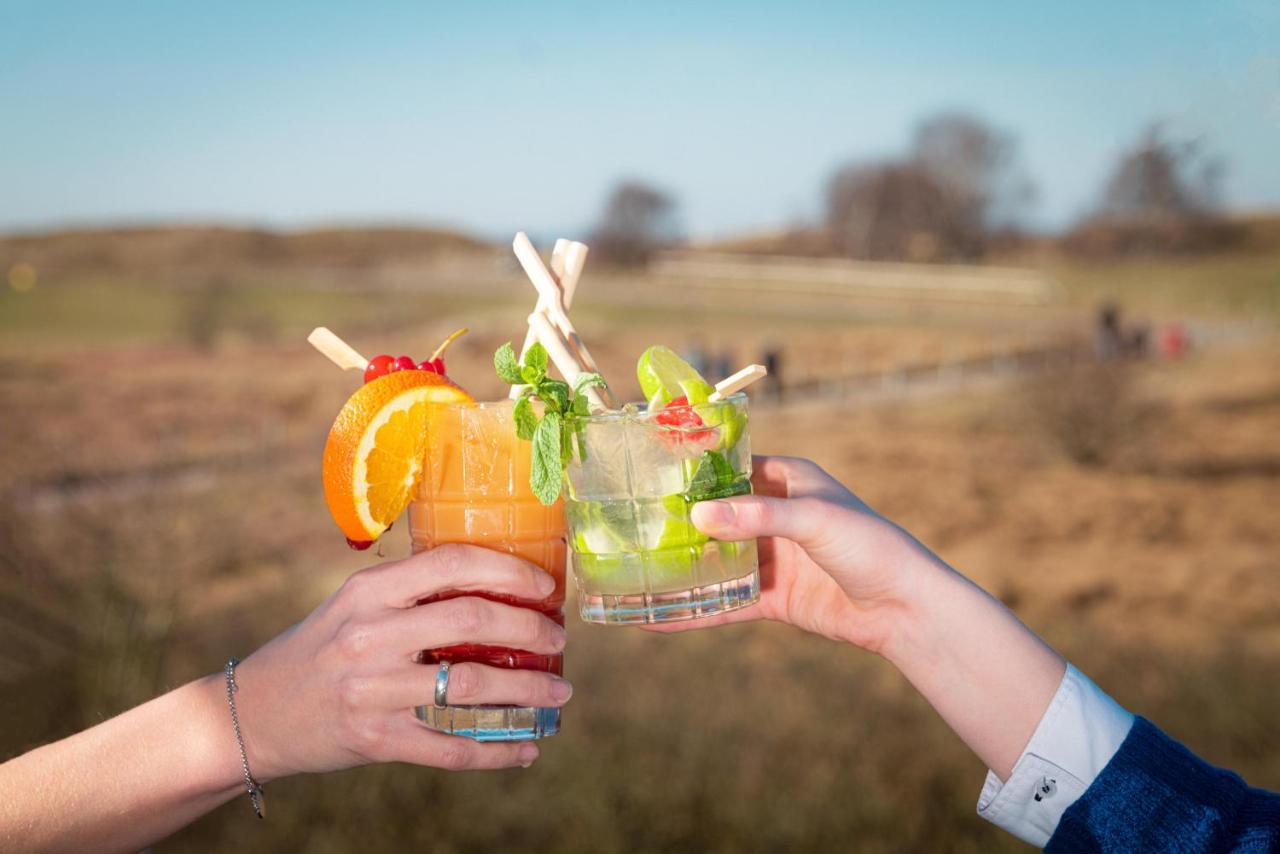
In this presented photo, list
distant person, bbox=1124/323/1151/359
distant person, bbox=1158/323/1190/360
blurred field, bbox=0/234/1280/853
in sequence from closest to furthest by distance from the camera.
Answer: blurred field, bbox=0/234/1280/853, distant person, bbox=1124/323/1151/359, distant person, bbox=1158/323/1190/360

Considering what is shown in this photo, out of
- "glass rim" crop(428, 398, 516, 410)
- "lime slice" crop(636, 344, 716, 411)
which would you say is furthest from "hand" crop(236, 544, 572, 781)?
"lime slice" crop(636, 344, 716, 411)

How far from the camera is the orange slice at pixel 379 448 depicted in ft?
5.64

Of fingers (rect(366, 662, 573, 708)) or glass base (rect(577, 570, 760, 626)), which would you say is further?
glass base (rect(577, 570, 760, 626))

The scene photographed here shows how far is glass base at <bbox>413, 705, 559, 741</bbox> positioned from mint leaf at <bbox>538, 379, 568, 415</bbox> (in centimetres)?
48

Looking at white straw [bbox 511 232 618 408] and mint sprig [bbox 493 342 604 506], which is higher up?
white straw [bbox 511 232 618 408]

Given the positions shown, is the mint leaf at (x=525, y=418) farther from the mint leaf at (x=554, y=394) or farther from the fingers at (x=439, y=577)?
the fingers at (x=439, y=577)

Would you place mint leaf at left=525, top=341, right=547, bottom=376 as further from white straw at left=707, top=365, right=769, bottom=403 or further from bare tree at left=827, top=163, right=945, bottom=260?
bare tree at left=827, top=163, right=945, bottom=260

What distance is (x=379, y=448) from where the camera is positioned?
175cm

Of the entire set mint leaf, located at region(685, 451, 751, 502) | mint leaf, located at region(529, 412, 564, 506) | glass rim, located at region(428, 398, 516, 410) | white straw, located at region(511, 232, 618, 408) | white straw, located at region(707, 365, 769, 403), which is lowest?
mint leaf, located at region(685, 451, 751, 502)

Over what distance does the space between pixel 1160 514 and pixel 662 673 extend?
10.4 metres

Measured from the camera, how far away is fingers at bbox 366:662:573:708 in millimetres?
1575

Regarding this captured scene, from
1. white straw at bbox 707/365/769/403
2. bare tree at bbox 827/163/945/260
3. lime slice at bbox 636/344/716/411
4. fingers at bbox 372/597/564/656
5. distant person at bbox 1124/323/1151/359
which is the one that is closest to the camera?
fingers at bbox 372/597/564/656

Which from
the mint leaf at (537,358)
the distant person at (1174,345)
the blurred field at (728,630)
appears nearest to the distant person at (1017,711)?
the mint leaf at (537,358)

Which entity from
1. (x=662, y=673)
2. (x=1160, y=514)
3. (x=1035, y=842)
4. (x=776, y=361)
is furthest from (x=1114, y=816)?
(x=776, y=361)
